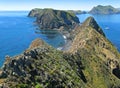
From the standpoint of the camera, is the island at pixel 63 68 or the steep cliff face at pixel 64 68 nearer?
the island at pixel 63 68

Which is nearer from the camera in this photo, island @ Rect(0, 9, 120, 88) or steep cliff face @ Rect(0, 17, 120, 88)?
island @ Rect(0, 9, 120, 88)

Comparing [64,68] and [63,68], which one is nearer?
[63,68]

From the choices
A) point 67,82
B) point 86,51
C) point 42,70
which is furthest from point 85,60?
point 42,70

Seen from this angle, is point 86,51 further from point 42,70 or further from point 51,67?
point 42,70

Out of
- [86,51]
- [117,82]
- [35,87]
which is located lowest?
[117,82]

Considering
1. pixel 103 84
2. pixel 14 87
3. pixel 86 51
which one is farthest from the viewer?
pixel 86 51

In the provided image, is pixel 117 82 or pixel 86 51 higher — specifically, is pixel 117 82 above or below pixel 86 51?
below
